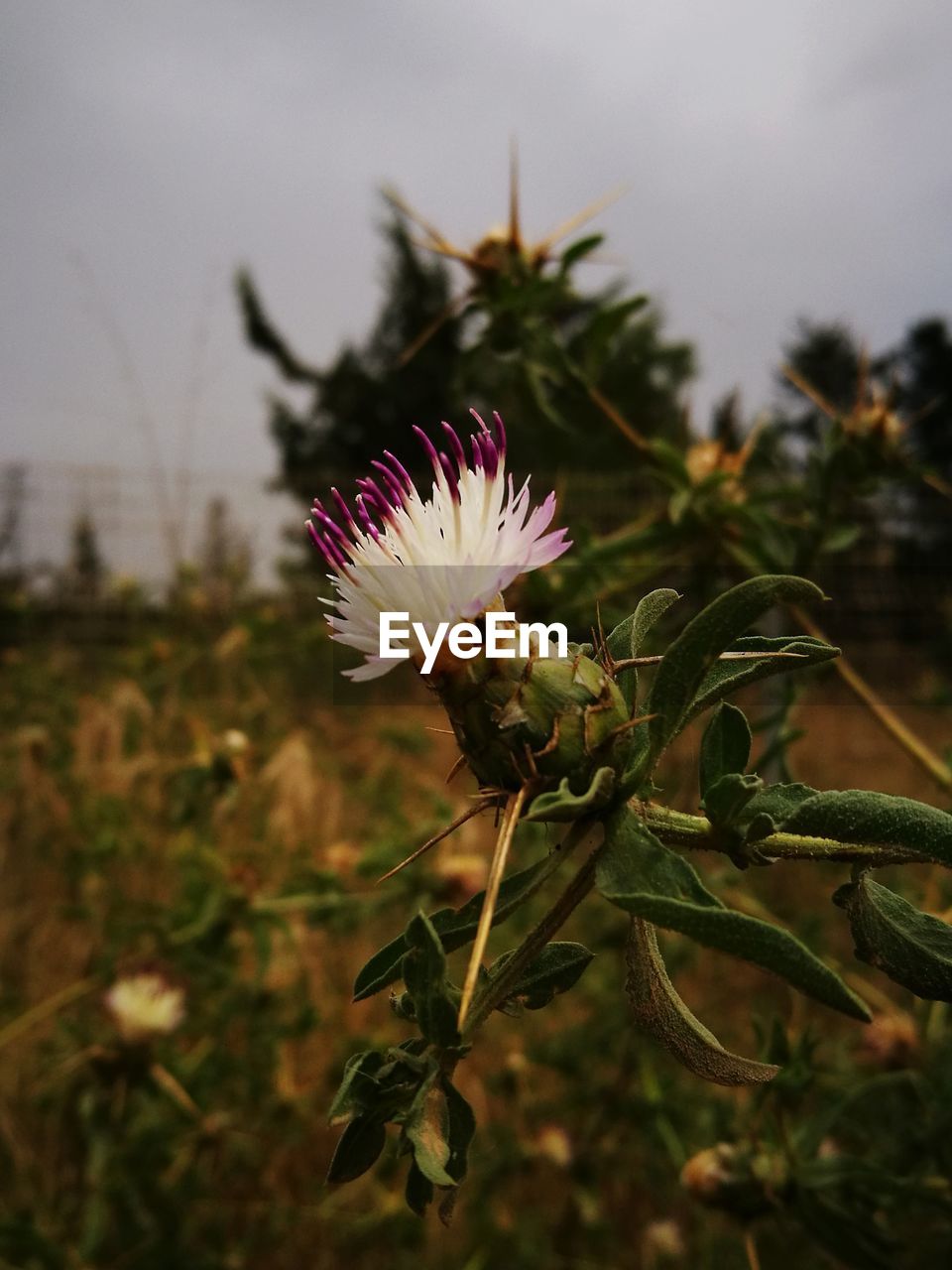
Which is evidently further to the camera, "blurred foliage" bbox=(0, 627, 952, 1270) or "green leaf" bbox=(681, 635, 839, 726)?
"blurred foliage" bbox=(0, 627, 952, 1270)

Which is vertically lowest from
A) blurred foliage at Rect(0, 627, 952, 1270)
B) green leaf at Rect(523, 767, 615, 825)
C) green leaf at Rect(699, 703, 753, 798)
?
blurred foliage at Rect(0, 627, 952, 1270)

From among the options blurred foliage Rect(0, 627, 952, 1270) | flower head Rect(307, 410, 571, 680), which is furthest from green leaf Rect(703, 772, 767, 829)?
blurred foliage Rect(0, 627, 952, 1270)

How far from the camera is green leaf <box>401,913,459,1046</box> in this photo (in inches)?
13.9

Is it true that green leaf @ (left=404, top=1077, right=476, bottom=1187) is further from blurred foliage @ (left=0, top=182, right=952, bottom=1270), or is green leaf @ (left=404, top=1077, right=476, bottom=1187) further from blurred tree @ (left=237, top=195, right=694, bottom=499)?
blurred tree @ (left=237, top=195, right=694, bottom=499)

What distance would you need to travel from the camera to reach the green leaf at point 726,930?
0.32 metres

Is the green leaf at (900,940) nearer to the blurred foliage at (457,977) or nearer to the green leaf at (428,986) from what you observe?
the blurred foliage at (457,977)

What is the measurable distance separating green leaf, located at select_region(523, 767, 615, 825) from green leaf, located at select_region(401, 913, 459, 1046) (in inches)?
2.3

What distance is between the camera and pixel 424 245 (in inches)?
40.0

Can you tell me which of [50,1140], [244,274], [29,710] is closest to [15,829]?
[29,710]

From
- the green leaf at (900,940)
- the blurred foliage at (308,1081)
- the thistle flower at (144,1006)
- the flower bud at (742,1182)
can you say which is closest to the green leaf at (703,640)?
the green leaf at (900,940)

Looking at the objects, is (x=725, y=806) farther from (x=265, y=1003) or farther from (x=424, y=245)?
(x=265, y=1003)

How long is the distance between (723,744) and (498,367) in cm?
95

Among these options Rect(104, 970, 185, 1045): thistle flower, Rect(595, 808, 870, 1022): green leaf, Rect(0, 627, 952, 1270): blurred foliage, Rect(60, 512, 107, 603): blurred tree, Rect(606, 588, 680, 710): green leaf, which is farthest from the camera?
Rect(60, 512, 107, 603): blurred tree

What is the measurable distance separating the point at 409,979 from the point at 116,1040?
1.13 m
